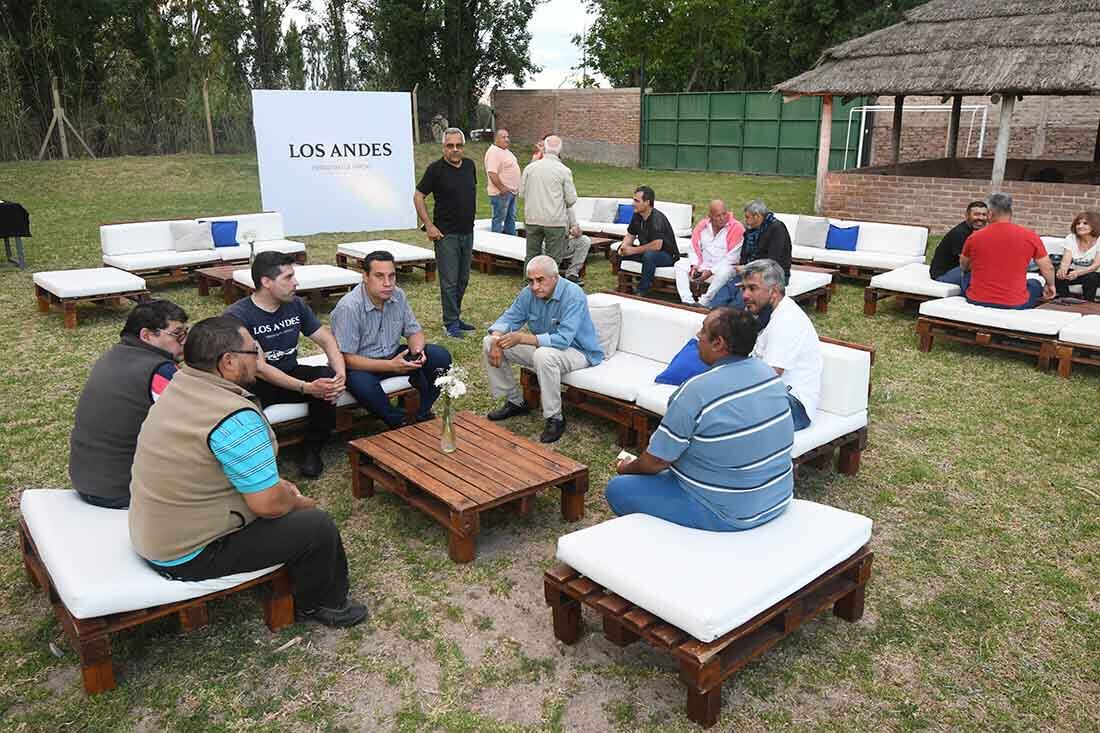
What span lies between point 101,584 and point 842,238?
9.72m

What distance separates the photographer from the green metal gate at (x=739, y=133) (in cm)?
2306

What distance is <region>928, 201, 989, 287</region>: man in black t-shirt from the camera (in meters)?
8.51

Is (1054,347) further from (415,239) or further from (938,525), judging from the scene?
(415,239)

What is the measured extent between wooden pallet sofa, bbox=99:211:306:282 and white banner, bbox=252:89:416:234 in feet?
9.24

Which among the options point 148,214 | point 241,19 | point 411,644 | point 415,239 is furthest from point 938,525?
point 241,19

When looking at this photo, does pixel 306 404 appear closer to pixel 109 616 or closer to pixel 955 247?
pixel 109 616

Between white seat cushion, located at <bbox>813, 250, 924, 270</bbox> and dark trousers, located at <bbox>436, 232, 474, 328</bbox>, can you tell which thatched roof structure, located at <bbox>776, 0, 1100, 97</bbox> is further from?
dark trousers, located at <bbox>436, 232, 474, 328</bbox>

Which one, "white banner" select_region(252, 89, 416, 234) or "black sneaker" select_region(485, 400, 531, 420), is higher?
"white banner" select_region(252, 89, 416, 234)

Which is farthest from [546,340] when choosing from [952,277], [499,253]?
[499,253]

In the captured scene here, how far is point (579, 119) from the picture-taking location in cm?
2816

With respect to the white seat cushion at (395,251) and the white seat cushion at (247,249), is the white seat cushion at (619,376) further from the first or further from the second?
the white seat cushion at (247,249)

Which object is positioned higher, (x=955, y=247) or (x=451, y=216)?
(x=451, y=216)

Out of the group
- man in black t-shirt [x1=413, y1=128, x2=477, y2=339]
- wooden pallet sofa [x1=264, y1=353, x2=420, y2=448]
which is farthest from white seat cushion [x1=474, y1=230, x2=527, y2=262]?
wooden pallet sofa [x1=264, y1=353, x2=420, y2=448]

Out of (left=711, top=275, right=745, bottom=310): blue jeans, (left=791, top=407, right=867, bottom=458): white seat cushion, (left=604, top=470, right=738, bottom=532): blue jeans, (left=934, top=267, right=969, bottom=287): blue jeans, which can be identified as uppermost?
(left=934, top=267, right=969, bottom=287): blue jeans
